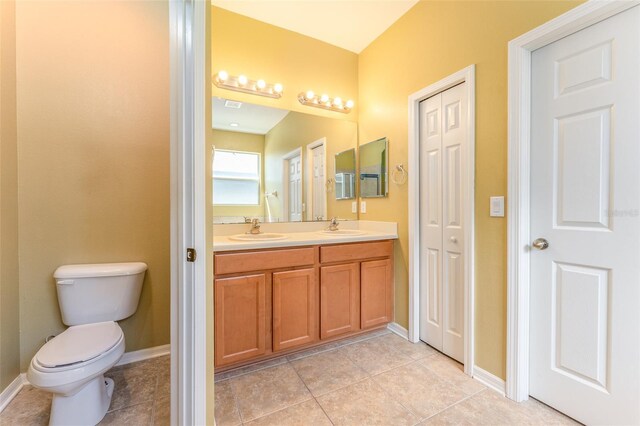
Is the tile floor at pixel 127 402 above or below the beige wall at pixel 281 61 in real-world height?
below

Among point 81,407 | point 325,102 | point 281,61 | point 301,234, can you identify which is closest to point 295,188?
point 301,234

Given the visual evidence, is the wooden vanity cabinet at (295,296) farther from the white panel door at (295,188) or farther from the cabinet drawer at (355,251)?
the white panel door at (295,188)

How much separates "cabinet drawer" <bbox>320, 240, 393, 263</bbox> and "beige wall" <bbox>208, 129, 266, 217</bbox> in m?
0.71

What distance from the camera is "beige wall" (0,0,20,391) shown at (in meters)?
1.53

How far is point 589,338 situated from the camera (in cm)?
131

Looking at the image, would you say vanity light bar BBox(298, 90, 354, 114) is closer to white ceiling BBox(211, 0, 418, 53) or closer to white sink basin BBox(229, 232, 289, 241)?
white ceiling BBox(211, 0, 418, 53)

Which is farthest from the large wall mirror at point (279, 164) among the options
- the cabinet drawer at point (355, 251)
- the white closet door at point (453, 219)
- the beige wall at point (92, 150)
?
the white closet door at point (453, 219)

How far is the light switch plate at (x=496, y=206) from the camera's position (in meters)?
1.56

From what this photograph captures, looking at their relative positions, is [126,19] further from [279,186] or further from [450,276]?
[450,276]

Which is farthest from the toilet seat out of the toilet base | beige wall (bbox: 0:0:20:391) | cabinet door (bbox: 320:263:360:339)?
cabinet door (bbox: 320:263:360:339)

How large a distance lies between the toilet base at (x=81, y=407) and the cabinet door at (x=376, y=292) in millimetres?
1646

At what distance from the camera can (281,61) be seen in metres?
2.42

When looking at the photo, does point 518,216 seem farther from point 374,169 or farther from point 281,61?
point 281,61

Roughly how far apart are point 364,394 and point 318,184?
1.67 meters
